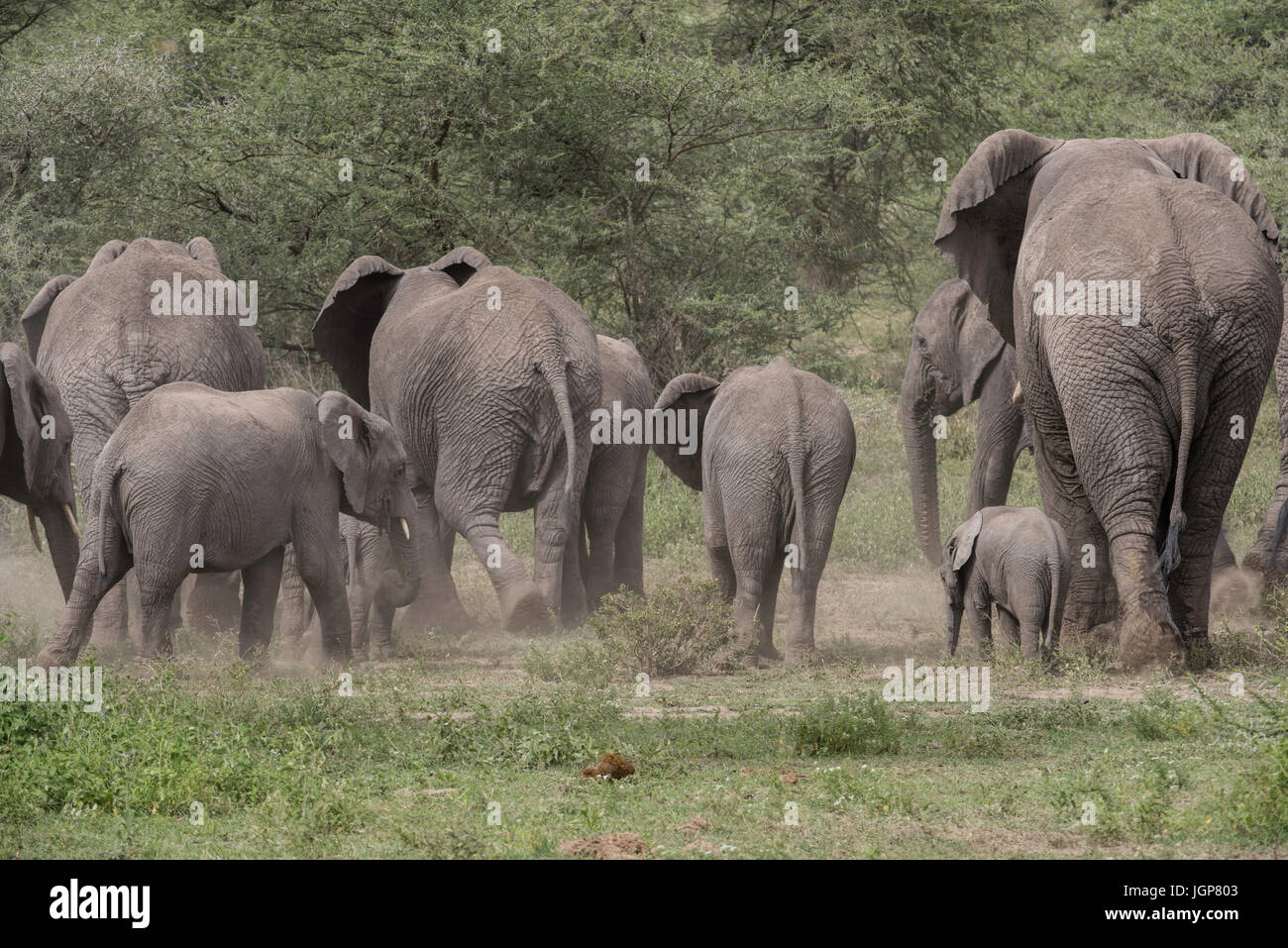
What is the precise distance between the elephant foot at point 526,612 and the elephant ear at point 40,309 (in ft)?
14.2

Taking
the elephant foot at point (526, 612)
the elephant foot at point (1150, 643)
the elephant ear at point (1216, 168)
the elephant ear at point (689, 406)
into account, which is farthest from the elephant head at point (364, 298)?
the elephant foot at point (1150, 643)

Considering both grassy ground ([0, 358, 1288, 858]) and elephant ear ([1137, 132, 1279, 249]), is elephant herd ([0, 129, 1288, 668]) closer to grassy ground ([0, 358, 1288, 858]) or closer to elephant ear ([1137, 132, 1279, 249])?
elephant ear ([1137, 132, 1279, 249])

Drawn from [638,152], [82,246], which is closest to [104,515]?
[82,246]

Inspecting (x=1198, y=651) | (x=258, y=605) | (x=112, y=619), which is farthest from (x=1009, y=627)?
(x=112, y=619)

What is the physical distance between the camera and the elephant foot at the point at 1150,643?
8.72 metres

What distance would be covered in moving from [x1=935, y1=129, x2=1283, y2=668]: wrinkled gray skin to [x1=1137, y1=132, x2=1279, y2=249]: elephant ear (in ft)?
0.06

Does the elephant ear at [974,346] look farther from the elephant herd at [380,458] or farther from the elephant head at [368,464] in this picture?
the elephant head at [368,464]

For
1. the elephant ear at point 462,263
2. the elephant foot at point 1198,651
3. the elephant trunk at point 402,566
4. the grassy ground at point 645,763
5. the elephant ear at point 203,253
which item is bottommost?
the grassy ground at point 645,763

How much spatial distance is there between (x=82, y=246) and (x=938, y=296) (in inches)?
402

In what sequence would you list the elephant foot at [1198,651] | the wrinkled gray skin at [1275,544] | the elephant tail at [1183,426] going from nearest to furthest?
the elephant tail at [1183,426], the elephant foot at [1198,651], the wrinkled gray skin at [1275,544]

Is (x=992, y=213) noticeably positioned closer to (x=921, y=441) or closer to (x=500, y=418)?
(x=921, y=441)

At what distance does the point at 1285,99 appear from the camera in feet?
75.1

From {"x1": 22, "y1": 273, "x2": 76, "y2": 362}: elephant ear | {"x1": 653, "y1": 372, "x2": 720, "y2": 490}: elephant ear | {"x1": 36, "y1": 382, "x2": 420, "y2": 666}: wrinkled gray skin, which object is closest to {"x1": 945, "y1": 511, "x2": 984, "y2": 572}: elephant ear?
{"x1": 653, "y1": 372, "x2": 720, "y2": 490}: elephant ear

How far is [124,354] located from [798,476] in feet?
15.2
